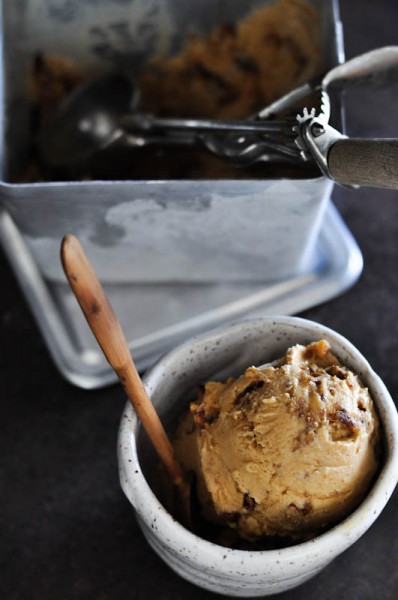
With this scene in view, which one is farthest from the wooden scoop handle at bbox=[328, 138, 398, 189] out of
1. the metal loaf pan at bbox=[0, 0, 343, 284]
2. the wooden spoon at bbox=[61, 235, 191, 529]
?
the wooden spoon at bbox=[61, 235, 191, 529]

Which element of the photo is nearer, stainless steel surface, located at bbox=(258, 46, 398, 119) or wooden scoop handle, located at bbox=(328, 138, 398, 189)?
wooden scoop handle, located at bbox=(328, 138, 398, 189)

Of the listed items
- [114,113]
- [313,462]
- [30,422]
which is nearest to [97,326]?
[313,462]

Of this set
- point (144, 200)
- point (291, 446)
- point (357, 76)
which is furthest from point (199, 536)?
point (357, 76)

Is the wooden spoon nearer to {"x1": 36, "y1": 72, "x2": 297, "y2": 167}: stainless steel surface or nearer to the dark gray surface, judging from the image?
the dark gray surface

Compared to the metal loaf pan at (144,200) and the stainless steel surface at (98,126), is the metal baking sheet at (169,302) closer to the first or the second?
the metal loaf pan at (144,200)

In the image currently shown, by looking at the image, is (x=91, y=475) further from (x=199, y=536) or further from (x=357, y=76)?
(x=357, y=76)

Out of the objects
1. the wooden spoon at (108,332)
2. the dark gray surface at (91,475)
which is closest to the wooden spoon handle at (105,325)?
the wooden spoon at (108,332)
